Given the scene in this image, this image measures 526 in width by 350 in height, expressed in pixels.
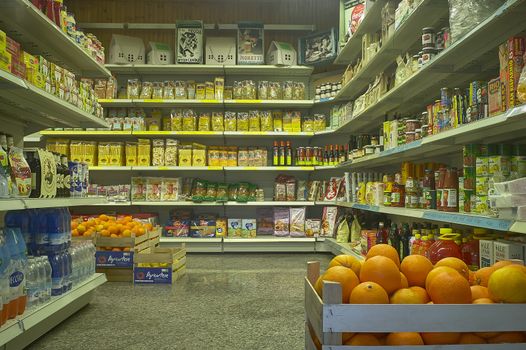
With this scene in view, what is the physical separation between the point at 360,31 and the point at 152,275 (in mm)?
3200

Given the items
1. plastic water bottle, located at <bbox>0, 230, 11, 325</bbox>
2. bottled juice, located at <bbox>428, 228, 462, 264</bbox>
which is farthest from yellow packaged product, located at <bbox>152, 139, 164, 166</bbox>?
bottled juice, located at <bbox>428, 228, 462, 264</bbox>

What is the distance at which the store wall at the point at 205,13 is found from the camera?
6863 millimetres

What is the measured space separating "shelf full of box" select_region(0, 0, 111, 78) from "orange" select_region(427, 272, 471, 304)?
7.80 feet

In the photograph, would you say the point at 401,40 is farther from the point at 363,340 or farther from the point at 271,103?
the point at 363,340

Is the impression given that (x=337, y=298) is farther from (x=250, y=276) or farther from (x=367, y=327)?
(x=250, y=276)

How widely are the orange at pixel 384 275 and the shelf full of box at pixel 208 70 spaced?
209 inches

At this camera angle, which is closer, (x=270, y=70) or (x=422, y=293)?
(x=422, y=293)

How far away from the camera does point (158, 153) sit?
6.29 m

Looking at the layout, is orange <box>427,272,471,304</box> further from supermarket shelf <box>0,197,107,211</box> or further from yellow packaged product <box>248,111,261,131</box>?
yellow packaged product <box>248,111,261,131</box>

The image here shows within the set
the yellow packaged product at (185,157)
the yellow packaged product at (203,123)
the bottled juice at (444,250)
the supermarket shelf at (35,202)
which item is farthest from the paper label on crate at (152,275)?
the yellow packaged product at (203,123)

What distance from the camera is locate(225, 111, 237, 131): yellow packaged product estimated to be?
642 cm

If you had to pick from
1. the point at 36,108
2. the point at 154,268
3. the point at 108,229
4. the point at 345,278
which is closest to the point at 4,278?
the point at 36,108

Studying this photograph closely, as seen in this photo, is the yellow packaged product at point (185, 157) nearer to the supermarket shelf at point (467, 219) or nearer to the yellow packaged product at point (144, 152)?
the yellow packaged product at point (144, 152)

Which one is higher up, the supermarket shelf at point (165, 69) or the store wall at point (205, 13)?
the store wall at point (205, 13)
